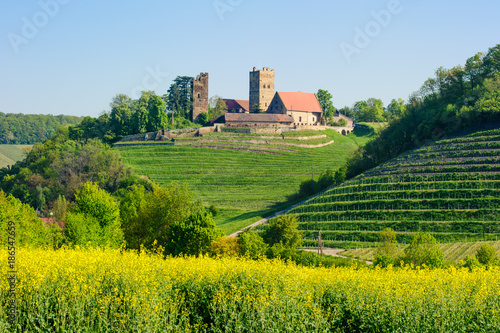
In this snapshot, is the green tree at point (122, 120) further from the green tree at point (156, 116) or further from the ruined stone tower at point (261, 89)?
the ruined stone tower at point (261, 89)

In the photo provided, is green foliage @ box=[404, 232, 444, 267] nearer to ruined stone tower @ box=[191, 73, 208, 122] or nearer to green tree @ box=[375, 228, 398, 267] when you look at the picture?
green tree @ box=[375, 228, 398, 267]

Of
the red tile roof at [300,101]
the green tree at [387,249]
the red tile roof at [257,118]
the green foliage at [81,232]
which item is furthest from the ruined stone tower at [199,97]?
the green tree at [387,249]

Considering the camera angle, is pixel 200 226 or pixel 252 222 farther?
pixel 252 222

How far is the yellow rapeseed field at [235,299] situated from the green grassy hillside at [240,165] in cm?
4128

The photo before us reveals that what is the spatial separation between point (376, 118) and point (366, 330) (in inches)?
5604

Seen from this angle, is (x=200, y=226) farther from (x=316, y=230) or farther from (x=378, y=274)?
(x=378, y=274)

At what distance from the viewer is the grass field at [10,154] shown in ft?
536

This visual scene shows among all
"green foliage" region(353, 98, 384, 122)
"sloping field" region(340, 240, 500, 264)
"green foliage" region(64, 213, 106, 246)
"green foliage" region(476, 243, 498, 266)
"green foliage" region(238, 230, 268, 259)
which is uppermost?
"green foliage" region(353, 98, 384, 122)

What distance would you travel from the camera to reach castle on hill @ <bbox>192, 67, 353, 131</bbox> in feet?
404

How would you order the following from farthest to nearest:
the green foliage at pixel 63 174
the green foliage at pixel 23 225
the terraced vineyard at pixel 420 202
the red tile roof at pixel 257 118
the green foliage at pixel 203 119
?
the green foliage at pixel 203 119, the red tile roof at pixel 257 118, the green foliage at pixel 63 174, the terraced vineyard at pixel 420 202, the green foliage at pixel 23 225

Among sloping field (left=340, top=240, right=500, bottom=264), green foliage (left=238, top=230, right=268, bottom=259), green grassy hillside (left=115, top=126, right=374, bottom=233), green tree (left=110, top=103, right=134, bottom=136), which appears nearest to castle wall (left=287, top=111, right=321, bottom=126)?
green grassy hillside (left=115, top=126, right=374, bottom=233)

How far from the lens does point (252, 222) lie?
64750mm

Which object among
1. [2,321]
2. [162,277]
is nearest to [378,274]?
[162,277]

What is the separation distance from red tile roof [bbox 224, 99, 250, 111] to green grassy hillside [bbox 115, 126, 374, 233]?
31253 mm
